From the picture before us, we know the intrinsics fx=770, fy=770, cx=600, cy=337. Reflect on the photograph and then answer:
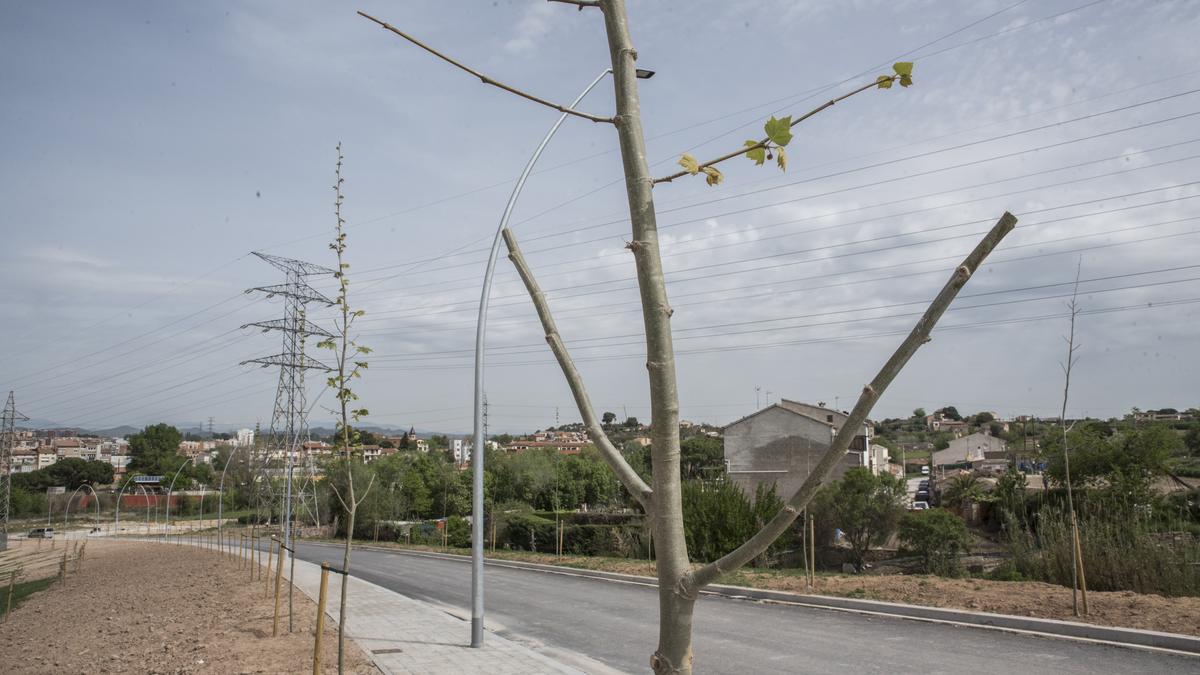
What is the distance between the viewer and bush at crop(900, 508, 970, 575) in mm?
18812

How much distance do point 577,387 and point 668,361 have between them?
1.23 feet

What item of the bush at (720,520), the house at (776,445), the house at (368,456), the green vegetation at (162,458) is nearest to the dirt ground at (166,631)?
the house at (368,456)

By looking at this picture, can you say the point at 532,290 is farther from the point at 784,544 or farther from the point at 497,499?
the point at 497,499

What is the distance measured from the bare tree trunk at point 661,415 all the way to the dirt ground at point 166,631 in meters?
8.28

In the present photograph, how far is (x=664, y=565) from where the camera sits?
1.82m

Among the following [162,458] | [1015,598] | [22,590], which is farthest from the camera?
[162,458]

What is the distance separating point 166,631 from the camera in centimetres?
1166

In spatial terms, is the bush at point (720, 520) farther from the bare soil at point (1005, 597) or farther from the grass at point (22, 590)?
the grass at point (22, 590)

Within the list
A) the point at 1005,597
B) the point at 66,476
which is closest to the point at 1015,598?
the point at 1005,597

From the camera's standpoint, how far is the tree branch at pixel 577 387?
203 cm

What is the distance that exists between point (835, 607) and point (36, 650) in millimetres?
13147

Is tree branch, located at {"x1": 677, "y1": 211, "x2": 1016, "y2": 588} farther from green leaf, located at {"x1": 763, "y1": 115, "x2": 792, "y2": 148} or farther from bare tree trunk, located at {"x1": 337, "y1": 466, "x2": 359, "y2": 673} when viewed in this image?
bare tree trunk, located at {"x1": 337, "y1": 466, "x2": 359, "y2": 673}

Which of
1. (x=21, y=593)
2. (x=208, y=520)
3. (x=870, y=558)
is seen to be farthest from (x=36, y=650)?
(x=208, y=520)

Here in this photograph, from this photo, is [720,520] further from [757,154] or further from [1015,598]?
[757,154]
